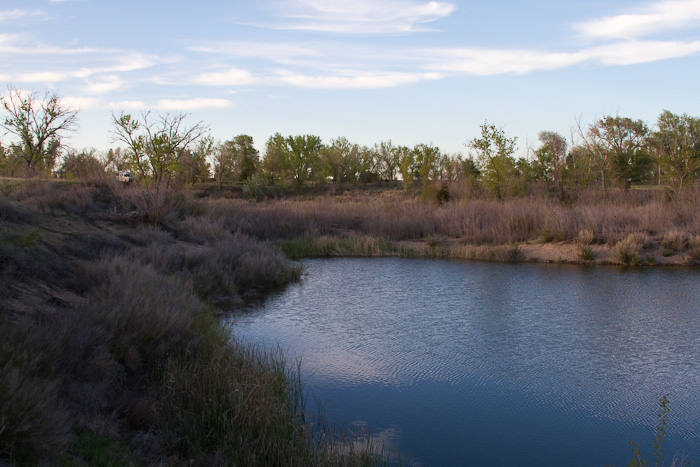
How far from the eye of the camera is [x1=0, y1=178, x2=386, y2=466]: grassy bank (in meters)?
4.85

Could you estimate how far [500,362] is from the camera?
9.38 m

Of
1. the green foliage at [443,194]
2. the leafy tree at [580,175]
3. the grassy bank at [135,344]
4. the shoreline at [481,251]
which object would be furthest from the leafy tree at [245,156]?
the grassy bank at [135,344]

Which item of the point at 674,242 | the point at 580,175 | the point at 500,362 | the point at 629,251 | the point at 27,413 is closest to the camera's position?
the point at 27,413

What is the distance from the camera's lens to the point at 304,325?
12000 mm

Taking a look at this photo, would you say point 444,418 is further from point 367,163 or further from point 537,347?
point 367,163

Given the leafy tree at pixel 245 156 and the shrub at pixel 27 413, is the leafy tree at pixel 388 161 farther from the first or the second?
the shrub at pixel 27 413

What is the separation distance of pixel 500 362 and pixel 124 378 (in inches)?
231

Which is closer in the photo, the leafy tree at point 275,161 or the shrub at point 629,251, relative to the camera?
the shrub at point 629,251

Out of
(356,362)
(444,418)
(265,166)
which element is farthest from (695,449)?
(265,166)

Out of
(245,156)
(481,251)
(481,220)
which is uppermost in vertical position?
(245,156)

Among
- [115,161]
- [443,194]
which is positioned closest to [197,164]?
[115,161]

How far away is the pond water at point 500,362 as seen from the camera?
6625mm

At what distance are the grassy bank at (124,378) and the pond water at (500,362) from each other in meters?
1.07

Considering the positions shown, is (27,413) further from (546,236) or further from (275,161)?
(275,161)
